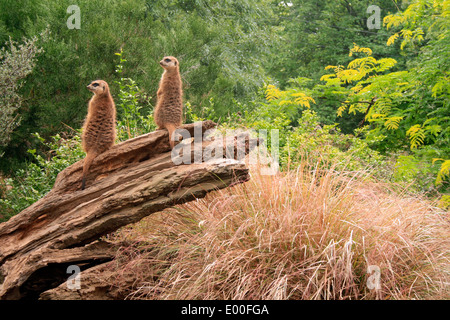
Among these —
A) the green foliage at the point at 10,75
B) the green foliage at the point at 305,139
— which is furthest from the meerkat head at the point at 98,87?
the green foliage at the point at 10,75

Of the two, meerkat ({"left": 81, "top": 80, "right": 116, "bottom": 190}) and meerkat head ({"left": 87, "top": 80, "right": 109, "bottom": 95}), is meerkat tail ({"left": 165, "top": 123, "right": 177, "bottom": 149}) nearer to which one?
meerkat ({"left": 81, "top": 80, "right": 116, "bottom": 190})

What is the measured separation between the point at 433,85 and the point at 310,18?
12952 millimetres

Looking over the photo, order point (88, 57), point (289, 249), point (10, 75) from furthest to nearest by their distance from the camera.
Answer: point (88, 57), point (10, 75), point (289, 249)

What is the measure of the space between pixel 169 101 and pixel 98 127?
698 mm

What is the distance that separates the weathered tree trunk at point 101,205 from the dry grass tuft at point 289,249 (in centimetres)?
33

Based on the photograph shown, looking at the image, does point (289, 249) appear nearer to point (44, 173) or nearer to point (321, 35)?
point (44, 173)

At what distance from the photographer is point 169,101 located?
366 cm

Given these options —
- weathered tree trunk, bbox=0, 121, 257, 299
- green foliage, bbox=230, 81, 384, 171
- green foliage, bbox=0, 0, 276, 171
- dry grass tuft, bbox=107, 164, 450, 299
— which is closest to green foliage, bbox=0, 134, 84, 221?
green foliage, bbox=0, 0, 276, 171

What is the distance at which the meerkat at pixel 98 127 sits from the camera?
11.9 feet

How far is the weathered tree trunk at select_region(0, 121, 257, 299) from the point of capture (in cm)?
317

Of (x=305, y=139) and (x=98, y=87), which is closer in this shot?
(x=98, y=87)

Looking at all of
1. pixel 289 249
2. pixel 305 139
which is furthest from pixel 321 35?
pixel 289 249
